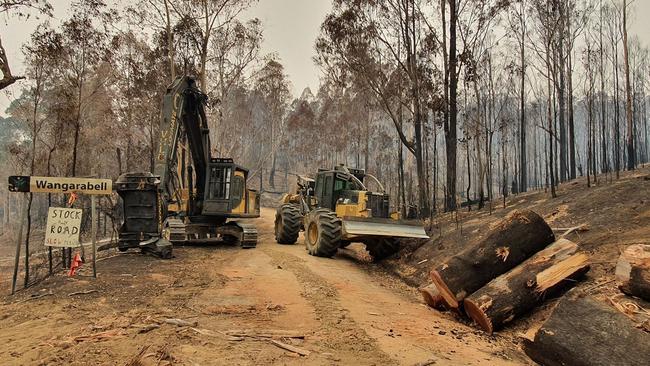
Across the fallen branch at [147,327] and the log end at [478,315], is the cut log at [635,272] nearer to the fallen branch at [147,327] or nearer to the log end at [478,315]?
the log end at [478,315]

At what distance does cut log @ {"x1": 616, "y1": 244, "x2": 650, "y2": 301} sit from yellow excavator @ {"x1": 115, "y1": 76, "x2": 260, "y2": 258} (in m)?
9.43

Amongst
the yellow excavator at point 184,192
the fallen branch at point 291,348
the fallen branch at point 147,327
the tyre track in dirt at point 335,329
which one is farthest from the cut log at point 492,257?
the yellow excavator at point 184,192

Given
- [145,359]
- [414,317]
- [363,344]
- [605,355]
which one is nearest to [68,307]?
[145,359]

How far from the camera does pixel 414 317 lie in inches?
271

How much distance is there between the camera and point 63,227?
25.6 feet

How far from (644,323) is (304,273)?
6.24 m

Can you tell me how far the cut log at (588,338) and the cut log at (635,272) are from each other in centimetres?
77

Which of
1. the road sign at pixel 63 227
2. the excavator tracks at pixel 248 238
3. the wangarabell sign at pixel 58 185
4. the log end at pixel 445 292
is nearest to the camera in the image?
the log end at pixel 445 292

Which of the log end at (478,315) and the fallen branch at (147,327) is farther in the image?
the log end at (478,315)

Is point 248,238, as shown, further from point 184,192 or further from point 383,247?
point 383,247

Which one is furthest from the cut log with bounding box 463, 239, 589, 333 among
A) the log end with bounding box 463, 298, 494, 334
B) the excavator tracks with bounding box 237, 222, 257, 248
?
Result: the excavator tracks with bounding box 237, 222, 257, 248

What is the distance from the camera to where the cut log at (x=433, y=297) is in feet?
25.5

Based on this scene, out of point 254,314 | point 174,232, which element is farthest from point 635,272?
point 174,232

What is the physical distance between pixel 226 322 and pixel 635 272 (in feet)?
16.8
